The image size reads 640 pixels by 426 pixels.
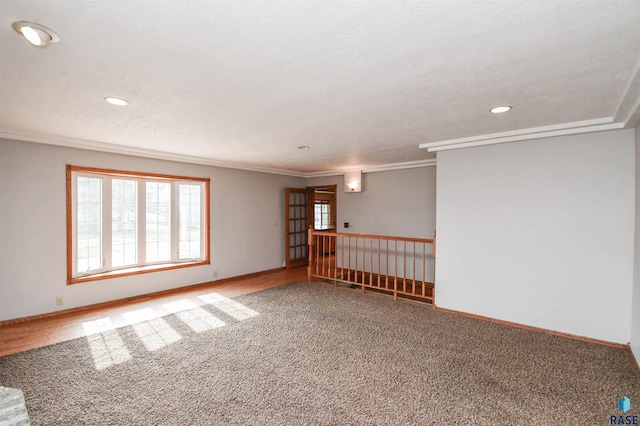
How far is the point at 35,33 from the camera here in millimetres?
1443

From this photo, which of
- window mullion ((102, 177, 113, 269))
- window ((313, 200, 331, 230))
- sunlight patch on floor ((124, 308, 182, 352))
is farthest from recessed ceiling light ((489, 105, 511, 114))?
window ((313, 200, 331, 230))

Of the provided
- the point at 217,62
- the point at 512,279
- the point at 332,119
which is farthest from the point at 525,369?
the point at 217,62

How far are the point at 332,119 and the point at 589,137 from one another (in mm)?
2845

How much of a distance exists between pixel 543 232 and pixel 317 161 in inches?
144

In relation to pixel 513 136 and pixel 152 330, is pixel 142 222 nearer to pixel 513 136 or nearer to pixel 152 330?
pixel 152 330

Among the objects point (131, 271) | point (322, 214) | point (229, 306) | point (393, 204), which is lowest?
point (229, 306)

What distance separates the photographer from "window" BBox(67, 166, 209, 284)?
4117 mm

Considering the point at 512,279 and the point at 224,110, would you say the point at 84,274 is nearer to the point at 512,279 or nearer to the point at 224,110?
the point at 224,110

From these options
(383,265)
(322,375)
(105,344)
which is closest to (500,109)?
(322,375)

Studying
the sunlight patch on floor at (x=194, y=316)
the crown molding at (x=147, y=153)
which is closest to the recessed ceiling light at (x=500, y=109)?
the crown molding at (x=147, y=153)

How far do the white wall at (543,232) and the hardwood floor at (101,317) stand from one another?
11.4ft

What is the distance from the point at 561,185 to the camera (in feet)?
10.7

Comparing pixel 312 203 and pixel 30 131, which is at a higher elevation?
pixel 30 131

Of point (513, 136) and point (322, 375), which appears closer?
point (322, 375)
